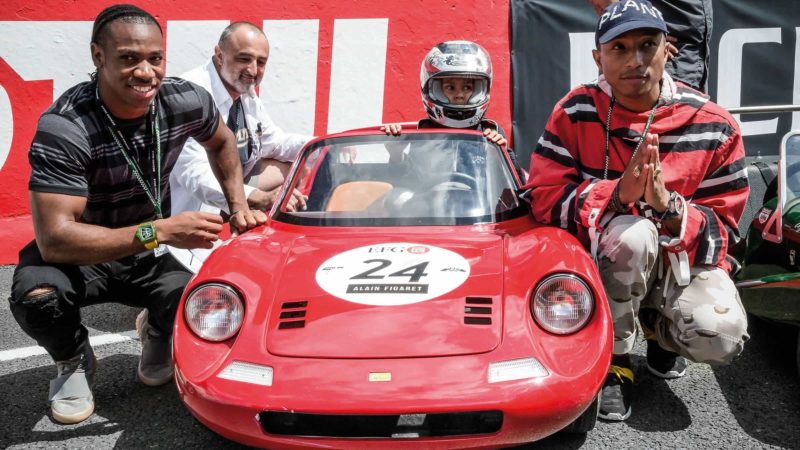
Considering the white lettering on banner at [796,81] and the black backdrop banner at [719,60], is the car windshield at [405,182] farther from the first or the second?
the white lettering on banner at [796,81]

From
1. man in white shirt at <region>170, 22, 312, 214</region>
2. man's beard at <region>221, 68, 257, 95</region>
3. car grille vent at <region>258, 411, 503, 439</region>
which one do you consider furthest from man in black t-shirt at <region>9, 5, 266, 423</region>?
man's beard at <region>221, 68, 257, 95</region>

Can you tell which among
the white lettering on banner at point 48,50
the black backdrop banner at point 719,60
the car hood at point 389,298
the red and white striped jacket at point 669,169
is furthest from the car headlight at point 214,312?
the black backdrop banner at point 719,60

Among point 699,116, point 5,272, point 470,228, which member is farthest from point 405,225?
point 5,272

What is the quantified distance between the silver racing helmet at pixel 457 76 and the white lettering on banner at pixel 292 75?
1.77 metres

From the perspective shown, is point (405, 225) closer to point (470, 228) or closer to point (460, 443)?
A: point (470, 228)

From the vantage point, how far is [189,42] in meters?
5.48

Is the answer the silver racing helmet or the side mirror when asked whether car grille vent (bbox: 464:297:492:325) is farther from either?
the silver racing helmet

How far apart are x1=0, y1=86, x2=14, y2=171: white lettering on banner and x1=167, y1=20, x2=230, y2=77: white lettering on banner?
43.6 inches

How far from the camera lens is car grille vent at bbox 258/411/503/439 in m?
2.03

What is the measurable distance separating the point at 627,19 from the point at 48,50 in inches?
163

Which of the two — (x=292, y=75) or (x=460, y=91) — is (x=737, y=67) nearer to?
(x=460, y=91)

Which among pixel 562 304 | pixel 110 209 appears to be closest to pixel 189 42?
pixel 110 209

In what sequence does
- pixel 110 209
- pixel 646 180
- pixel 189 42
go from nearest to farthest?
pixel 646 180 → pixel 110 209 → pixel 189 42

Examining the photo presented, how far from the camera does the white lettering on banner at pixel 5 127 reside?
512cm
